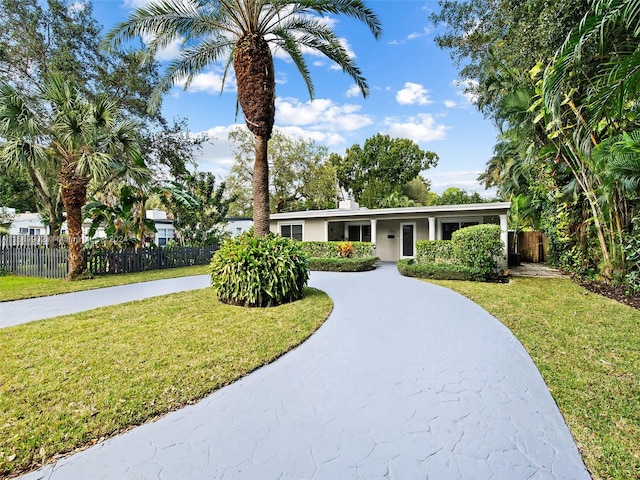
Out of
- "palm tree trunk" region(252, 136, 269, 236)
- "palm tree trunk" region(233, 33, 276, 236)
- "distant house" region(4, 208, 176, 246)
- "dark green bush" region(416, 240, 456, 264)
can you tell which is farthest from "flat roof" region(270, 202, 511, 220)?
"distant house" region(4, 208, 176, 246)

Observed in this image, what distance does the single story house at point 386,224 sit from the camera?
14.6 m

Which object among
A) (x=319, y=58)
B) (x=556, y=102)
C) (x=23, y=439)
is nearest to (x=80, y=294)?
(x=23, y=439)

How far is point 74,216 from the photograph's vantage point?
35.6 ft

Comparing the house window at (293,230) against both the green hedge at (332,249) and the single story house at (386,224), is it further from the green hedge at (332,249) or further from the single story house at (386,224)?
the green hedge at (332,249)

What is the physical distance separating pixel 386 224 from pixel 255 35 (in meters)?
11.8

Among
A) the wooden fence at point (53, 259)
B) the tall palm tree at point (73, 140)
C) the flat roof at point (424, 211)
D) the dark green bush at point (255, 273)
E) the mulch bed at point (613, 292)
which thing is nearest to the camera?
the dark green bush at point (255, 273)

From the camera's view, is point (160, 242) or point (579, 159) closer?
point (579, 159)

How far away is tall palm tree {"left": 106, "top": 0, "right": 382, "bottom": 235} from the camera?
25.6 ft

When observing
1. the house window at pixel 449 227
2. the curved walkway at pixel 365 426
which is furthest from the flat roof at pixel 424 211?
the curved walkway at pixel 365 426

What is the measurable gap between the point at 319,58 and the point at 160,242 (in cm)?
2520

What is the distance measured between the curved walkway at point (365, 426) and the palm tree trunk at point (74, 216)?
10296 millimetres

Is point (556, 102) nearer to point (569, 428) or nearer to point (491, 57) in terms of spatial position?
point (569, 428)

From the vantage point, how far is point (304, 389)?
3527mm

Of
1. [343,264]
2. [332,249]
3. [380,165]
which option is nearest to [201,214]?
[332,249]
